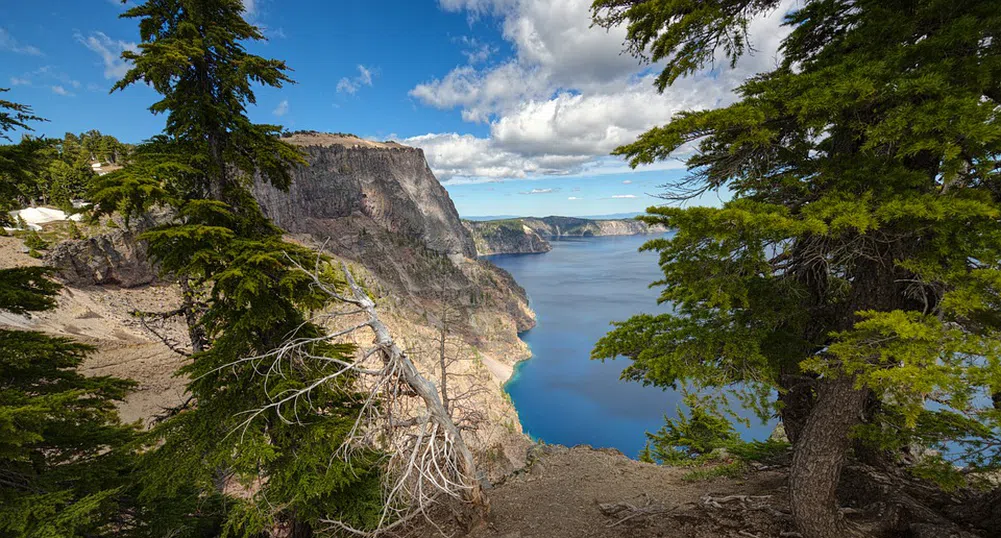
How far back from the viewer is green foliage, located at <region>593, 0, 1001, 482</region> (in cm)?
324

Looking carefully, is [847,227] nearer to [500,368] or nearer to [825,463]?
[825,463]

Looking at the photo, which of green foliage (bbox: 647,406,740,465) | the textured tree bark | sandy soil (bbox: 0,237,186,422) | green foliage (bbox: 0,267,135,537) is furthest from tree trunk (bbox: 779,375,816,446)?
sandy soil (bbox: 0,237,186,422)

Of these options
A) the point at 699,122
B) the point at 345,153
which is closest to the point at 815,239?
the point at 699,122

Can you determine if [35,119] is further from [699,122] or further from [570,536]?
[570,536]

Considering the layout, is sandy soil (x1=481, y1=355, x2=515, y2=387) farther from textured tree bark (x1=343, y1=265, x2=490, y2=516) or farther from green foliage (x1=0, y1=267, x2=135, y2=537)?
textured tree bark (x1=343, y1=265, x2=490, y2=516)

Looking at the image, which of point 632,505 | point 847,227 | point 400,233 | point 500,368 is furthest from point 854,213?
point 400,233

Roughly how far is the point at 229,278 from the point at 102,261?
1779 inches

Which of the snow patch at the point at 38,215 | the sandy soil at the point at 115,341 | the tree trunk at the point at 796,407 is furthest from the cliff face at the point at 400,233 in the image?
the tree trunk at the point at 796,407

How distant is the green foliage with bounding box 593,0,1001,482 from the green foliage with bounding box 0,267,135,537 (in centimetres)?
754

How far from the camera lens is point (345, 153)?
115875 mm

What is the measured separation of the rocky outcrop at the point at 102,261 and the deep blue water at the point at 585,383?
4511 centimetres

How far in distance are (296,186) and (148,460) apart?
108 metres

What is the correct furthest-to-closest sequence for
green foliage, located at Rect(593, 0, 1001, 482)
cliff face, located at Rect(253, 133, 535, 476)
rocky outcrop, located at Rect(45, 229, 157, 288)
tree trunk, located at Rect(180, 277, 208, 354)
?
cliff face, located at Rect(253, 133, 535, 476), rocky outcrop, located at Rect(45, 229, 157, 288), tree trunk, located at Rect(180, 277, 208, 354), green foliage, located at Rect(593, 0, 1001, 482)

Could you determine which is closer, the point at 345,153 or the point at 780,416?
the point at 780,416
